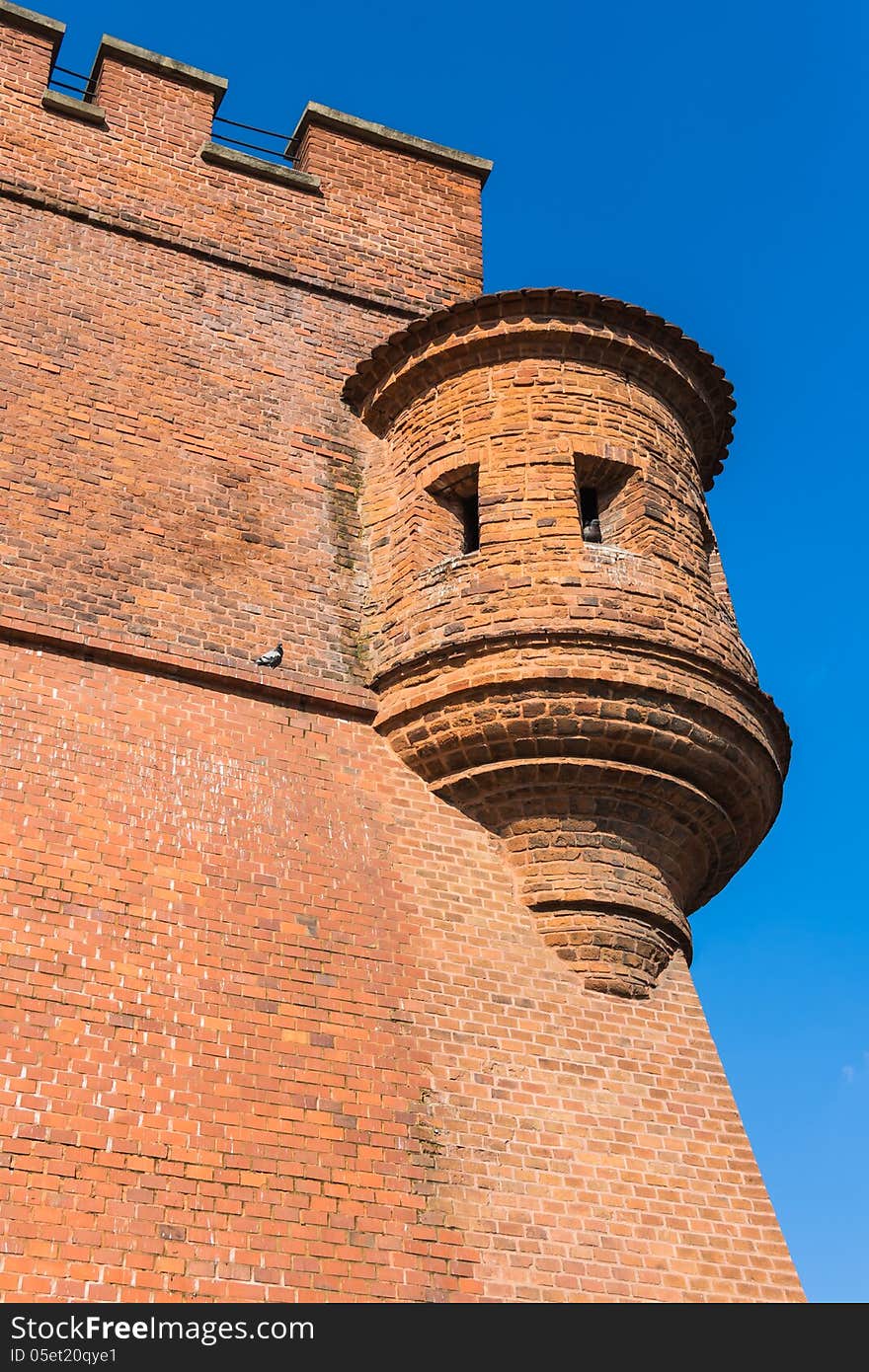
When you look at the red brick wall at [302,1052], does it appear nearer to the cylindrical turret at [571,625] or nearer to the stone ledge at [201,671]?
the stone ledge at [201,671]

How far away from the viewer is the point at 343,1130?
6.79m

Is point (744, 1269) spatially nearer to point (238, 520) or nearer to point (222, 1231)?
point (222, 1231)

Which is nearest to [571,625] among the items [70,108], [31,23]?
[70,108]

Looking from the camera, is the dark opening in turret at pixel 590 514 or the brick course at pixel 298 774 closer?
the brick course at pixel 298 774

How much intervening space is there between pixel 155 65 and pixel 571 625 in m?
6.17

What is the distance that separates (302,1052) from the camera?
696cm

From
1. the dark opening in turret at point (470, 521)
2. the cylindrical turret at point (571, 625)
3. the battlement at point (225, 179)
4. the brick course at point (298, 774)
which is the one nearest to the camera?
the brick course at point (298, 774)

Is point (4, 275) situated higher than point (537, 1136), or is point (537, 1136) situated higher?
point (4, 275)

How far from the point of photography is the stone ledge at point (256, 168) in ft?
35.7

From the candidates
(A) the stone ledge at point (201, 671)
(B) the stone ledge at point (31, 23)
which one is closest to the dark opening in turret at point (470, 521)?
(A) the stone ledge at point (201, 671)

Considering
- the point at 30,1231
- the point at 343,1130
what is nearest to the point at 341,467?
the point at 343,1130

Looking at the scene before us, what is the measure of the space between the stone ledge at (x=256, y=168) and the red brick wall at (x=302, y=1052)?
490cm

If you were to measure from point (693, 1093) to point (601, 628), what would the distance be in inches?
103

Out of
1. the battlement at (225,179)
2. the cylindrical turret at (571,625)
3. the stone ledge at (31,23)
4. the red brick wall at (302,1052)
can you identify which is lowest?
the red brick wall at (302,1052)
